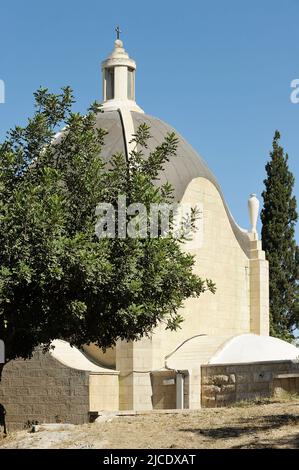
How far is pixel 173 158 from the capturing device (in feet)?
89.5

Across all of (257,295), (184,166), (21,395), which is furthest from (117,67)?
(21,395)

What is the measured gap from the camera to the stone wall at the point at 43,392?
22.9m

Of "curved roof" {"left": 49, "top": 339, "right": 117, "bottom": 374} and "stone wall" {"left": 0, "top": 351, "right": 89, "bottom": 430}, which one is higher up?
"curved roof" {"left": 49, "top": 339, "right": 117, "bottom": 374}

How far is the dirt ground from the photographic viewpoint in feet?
39.3

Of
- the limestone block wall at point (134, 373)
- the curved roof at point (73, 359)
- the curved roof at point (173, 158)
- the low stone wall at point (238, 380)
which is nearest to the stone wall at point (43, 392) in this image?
the curved roof at point (73, 359)

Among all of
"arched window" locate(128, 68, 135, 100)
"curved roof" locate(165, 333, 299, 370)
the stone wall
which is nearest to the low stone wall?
"curved roof" locate(165, 333, 299, 370)

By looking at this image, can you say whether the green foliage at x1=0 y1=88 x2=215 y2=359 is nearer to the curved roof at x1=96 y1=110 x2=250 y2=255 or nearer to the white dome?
the white dome

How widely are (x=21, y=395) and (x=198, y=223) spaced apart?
25.3 ft

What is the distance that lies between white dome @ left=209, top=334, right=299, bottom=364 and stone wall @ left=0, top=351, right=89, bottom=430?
3743 millimetres

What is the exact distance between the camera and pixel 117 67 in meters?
30.5

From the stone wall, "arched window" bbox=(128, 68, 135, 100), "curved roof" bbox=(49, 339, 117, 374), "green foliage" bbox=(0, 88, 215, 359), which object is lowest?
the stone wall

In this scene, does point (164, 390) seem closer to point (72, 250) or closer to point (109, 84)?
point (72, 250)

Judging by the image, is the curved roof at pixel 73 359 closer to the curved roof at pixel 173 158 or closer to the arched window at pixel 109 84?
the curved roof at pixel 173 158

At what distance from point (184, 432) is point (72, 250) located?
10.7 feet
